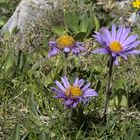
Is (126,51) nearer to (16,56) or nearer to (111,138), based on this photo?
(111,138)

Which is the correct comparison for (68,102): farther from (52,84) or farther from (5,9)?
(5,9)

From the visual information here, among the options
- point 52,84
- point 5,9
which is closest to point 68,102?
point 52,84

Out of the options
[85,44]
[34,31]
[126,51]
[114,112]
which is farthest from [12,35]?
[126,51]

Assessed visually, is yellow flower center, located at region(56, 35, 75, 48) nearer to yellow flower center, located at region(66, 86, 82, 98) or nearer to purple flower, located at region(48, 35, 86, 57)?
purple flower, located at region(48, 35, 86, 57)

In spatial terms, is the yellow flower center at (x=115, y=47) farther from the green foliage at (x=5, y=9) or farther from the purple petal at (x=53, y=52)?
the green foliage at (x=5, y=9)

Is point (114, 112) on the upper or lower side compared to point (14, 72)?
lower
